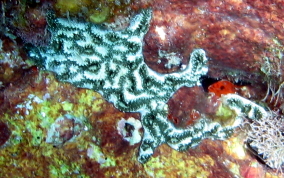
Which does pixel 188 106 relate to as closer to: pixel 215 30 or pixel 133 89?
Result: pixel 133 89

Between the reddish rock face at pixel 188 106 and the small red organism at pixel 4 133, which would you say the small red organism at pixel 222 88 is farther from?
the small red organism at pixel 4 133

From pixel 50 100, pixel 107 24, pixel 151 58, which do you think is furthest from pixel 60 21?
pixel 151 58

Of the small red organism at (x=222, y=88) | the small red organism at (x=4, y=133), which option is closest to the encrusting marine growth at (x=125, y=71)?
the small red organism at (x=222, y=88)

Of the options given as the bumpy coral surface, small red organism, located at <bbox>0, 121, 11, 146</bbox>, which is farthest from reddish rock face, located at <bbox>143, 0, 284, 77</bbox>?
small red organism, located at <bbox>0, 121, 11, 146</bbox>

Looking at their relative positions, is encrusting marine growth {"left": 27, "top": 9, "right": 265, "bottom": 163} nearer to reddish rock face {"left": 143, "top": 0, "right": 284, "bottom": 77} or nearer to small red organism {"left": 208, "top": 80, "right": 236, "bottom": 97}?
reddish rock face {"left": 143, "top": 0, "right": 284, "bottom": 77}

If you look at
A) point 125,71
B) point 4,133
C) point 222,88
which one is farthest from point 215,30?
point 4,133

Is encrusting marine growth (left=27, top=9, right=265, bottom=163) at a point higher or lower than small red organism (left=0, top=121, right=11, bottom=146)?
higher
